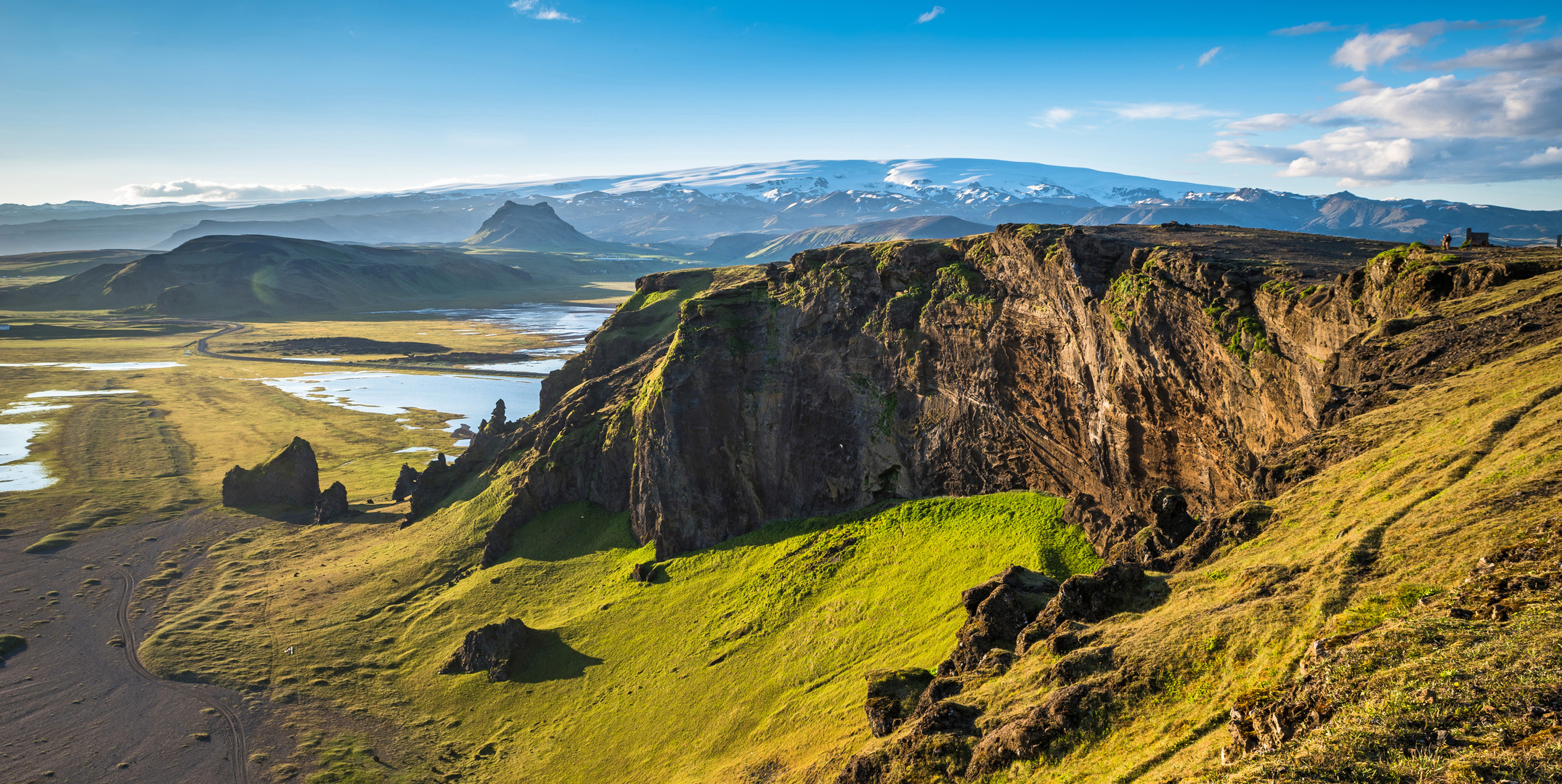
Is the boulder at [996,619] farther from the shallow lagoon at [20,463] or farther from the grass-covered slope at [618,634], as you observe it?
the shallow lagoon at [20,463]

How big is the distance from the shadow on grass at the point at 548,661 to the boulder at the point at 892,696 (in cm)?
2809

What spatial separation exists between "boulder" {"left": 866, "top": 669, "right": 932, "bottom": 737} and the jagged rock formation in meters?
92.2

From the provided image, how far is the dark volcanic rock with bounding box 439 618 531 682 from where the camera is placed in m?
58.4

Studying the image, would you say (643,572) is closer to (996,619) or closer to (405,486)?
(996,619)

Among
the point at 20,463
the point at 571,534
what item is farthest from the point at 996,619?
the point at 20,463

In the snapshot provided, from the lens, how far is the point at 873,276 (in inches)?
2445

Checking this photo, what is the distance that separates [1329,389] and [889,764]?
23539 mm

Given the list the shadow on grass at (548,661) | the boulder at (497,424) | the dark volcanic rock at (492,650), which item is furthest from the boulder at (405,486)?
the shadow on grass at (548,661)

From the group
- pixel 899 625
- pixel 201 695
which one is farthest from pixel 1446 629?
pixel 201 695

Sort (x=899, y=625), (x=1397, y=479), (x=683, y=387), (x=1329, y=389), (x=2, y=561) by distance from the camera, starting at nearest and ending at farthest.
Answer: (x=1397, y=479)
(x=1329, y=389)
(x=899, y=625)
(x=683, y=387)
(x=2, y=561)

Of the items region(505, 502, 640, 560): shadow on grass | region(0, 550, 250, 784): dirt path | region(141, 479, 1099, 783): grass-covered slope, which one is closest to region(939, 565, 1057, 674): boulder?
region(141, 479, 1099, 783): grass-covered slope

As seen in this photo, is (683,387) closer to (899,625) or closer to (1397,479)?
(899,625)

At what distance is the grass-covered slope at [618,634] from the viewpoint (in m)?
45.3

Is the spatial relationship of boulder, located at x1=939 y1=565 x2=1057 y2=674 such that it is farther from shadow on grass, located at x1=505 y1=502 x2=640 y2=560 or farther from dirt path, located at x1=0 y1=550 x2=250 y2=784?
dirt path, located at x1=0 y1=550 x2=250 y2=784
